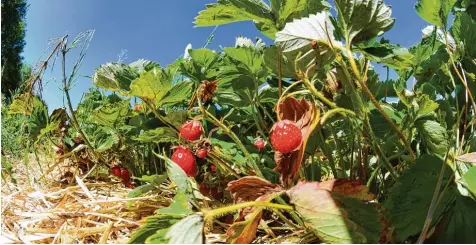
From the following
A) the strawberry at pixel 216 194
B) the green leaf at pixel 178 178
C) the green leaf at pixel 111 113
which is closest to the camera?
the green leaf at pixel 178 178

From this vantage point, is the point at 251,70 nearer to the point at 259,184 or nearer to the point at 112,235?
the point at 259,184

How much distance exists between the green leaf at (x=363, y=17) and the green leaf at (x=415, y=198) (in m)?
0.17

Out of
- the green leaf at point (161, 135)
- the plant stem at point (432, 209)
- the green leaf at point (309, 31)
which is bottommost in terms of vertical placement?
the plant stem at point (432, 209)

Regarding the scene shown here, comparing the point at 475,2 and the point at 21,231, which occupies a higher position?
the point at 475,2

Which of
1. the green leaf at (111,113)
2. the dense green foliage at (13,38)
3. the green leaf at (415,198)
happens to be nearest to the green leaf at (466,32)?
the green leaf at (415,198)

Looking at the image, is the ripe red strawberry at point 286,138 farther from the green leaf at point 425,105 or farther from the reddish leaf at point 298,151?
the green leaf at point 425,105

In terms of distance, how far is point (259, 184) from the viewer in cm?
54

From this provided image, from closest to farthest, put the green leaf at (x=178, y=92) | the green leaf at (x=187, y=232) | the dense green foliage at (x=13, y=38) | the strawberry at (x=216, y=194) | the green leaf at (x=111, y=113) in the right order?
1. the green leaf at (x=187, y=232)
2. the green leaf at (x=178, y=92)
3. the strawberry at (x=216, y=194)
4. the green leaf at (x=111, y=113)
5. the dense green foliage at (x=13, y=38)

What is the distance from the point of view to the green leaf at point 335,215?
48cm

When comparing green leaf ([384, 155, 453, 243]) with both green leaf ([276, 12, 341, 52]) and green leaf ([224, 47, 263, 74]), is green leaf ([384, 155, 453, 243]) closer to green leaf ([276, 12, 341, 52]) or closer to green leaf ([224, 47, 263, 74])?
green leaf ([276, 12, 341, 52])

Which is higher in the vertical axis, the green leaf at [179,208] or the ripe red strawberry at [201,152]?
the ripe red strawberry at [201,152]

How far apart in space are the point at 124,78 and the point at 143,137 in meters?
0.18

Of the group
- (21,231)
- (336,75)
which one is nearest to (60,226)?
(21,231)

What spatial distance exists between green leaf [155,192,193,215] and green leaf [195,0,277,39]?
9.2 inches
